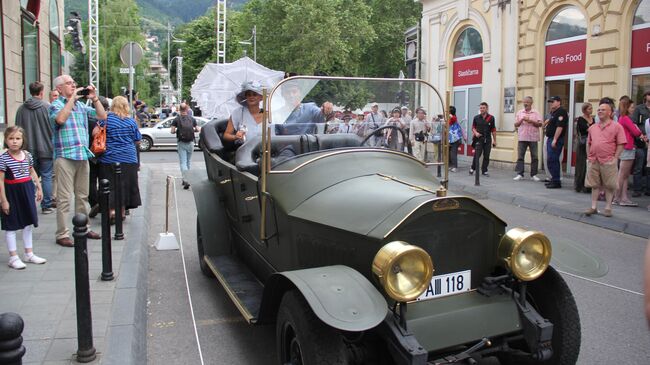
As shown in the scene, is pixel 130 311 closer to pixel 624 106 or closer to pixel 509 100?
pixel 624 106

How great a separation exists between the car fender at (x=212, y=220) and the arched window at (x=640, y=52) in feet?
32.9

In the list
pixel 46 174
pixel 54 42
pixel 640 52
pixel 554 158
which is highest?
pixel 54 42

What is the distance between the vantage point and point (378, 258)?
117 inches

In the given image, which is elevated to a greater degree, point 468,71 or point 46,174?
point 468,71

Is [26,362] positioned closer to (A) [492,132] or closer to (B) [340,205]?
(B) [340,205]

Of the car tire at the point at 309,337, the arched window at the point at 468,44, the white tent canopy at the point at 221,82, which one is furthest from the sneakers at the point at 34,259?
the arched window at the point at 468,44

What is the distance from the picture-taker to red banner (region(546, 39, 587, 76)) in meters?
13.9

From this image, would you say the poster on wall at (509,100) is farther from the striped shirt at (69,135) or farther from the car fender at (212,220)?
the striped shirt at (69,135)

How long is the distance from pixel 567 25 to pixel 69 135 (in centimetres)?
1219

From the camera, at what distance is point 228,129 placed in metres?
6.23

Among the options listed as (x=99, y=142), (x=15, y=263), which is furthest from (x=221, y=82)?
(x=15, y=263)

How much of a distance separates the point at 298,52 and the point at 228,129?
3118 cm

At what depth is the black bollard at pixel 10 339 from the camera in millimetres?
2377

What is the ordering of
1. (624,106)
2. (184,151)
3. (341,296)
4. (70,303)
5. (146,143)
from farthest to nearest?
(146,143), (184,151), (624,106), (70,303), (341,296)
